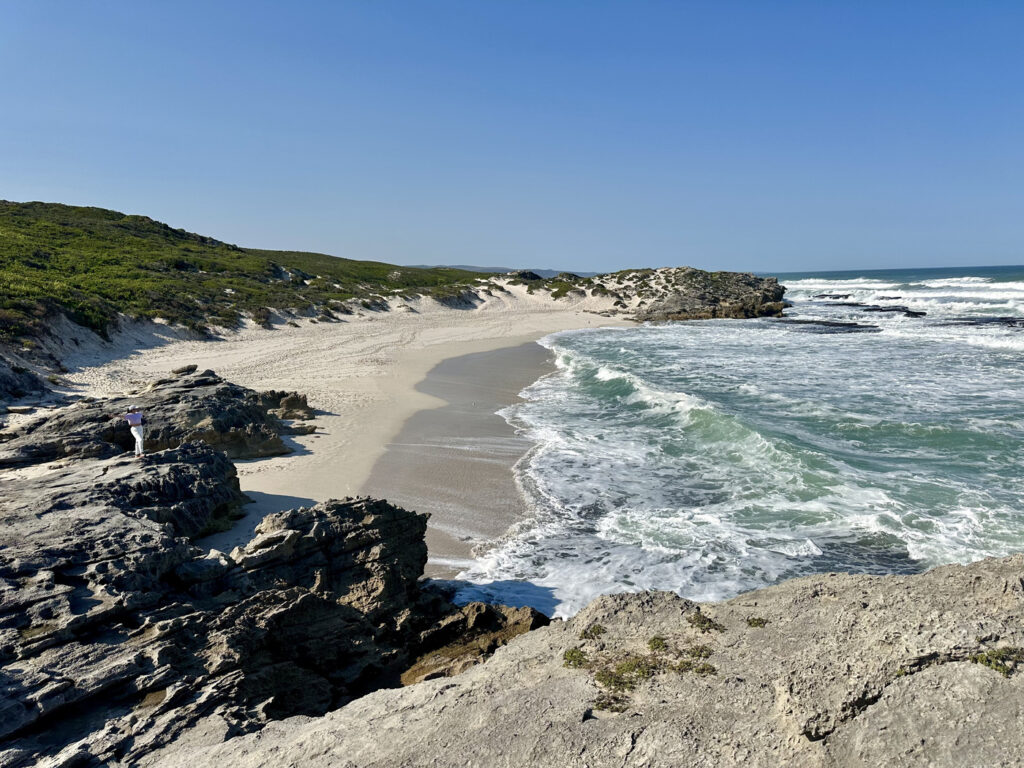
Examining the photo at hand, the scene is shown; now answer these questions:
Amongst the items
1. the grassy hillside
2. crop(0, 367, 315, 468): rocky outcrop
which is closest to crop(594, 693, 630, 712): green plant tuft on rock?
crop(0, 367, 315, 468): rocky outcrop

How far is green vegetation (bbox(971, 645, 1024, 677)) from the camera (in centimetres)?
361

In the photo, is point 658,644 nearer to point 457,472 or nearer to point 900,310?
point 457,472

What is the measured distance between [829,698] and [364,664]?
4.49m

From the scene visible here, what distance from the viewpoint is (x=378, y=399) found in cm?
2066

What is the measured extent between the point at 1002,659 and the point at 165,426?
13.9 m

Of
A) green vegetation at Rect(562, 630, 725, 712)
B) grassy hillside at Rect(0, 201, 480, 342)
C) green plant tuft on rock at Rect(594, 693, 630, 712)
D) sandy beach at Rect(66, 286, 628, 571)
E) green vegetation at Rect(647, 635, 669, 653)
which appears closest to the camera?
green plant tuft on rock at Rect(594, 693, 630, 712)

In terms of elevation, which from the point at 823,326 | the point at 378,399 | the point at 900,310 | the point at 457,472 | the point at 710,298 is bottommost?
the point at 457,472

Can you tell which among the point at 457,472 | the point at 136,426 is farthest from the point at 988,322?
the point at 136,426

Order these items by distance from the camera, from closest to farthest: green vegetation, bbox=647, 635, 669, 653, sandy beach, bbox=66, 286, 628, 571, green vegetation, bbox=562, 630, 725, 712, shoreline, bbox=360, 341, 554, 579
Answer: green vegetation, bbox=562, 630, 725, 712 < green vegetation, bbox=647, 635, 669, 653 < shoreline, bbox=360, 341, 554, 579 < sandy beach, bbox=66, 286, 628, 571

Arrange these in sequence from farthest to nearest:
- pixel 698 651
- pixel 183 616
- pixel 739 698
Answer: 1. pixel 183 616
2. pixel 698 651
3. pixel 739 698

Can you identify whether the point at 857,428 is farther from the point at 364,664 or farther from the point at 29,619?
the point at 29,619

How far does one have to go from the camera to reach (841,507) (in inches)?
444

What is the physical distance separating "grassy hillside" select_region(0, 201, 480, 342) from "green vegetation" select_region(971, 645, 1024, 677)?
2874 centimetres

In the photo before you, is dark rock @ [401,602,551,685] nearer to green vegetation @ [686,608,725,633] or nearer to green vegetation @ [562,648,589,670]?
green vegetation @ [562,648,589,670]
